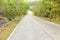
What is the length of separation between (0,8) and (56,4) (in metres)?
12.8

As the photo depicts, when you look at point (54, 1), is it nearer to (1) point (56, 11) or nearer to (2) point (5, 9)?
(1) point (56, 11)

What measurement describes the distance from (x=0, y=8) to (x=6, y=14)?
4.29m

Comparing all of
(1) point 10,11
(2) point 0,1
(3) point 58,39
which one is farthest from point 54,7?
(3) point 58,39

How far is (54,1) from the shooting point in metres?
46.5

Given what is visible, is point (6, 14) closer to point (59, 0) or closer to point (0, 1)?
point (0, 1)

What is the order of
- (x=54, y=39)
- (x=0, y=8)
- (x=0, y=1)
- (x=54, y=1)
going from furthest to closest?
(x=54, y=1) → (x=0, y=8) → (x=0, y=1) → (x=54, y=39)

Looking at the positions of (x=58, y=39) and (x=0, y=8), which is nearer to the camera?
(x=58, y=39)

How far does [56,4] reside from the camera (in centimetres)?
4512

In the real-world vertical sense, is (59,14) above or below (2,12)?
below

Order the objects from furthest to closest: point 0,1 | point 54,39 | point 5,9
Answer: point 5,9 < point 0,1 < point 54,39

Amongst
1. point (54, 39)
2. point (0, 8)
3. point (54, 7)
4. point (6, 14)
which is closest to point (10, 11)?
point (6, 14)

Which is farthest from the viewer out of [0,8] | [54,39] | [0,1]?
[0,8]

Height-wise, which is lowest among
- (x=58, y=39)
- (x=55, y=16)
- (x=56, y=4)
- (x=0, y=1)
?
(x=55, y=16)

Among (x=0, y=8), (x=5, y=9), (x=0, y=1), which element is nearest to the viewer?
(x=0, y=1)
